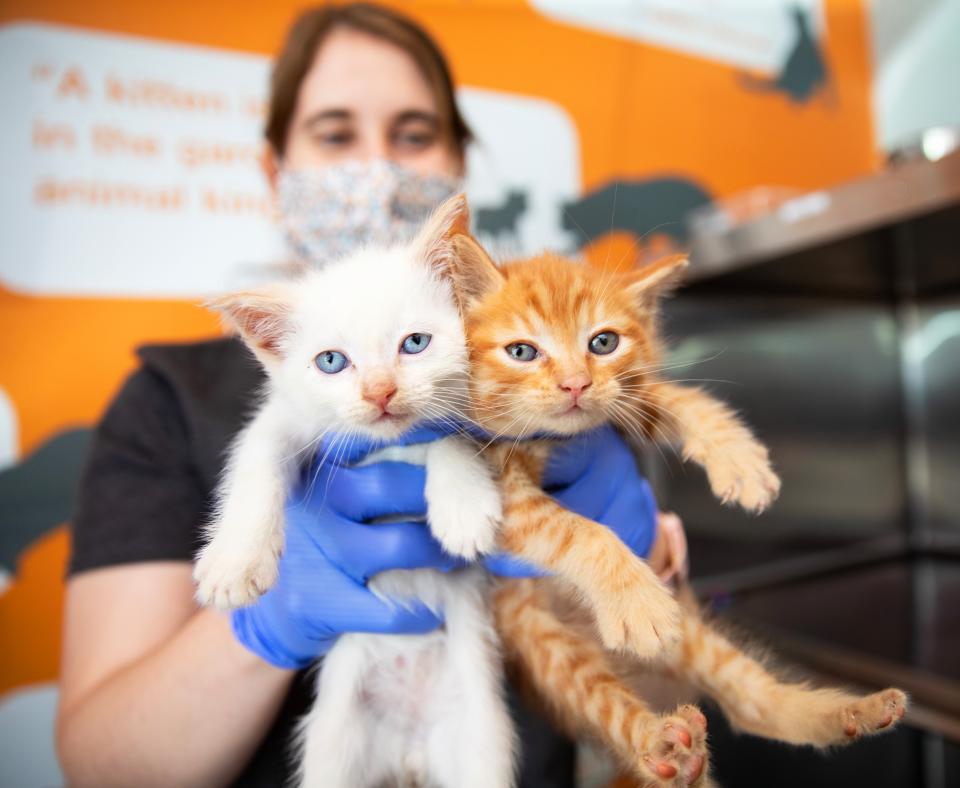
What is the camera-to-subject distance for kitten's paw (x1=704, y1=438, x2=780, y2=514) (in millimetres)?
660

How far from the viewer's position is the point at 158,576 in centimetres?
108

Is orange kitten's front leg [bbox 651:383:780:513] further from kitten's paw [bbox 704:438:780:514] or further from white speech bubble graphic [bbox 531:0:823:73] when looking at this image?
white speech bubble graphic [bbox 531:0:823:73]

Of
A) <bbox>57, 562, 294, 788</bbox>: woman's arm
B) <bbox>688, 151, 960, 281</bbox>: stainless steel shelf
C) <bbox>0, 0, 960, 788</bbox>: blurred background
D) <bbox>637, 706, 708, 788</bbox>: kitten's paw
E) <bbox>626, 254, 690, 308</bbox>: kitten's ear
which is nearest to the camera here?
<bbox>637, 706, 708, 788</bbox>: kitten's paw

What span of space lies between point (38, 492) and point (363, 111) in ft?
4.35

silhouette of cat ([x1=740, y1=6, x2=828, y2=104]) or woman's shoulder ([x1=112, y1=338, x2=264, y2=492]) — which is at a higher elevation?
silhouette of cat ([x1=740, y1=6, x2=828, y2=104])

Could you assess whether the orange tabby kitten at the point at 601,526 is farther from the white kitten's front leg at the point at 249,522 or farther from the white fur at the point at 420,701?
the white kitten's front leg at the point at 249,522

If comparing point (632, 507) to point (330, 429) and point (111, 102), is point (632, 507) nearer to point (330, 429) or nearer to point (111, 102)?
point (330, 429)

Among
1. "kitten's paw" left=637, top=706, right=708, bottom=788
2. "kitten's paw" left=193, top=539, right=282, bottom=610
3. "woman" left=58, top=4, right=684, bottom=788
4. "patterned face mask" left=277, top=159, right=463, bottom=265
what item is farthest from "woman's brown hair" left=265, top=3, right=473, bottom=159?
"kitten's paw" left=637, top=706, right=708, bottom=788

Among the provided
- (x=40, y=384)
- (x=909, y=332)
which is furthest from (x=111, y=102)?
(x=909, y=332)

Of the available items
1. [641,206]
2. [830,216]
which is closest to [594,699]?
[830,216]

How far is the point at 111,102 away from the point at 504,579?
1790mm

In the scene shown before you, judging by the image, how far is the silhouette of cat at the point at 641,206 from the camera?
235 centimetres

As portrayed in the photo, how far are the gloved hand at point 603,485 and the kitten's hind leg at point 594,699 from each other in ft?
0.28

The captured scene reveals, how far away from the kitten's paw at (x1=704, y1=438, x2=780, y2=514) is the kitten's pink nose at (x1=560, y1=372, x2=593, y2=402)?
0.17m
